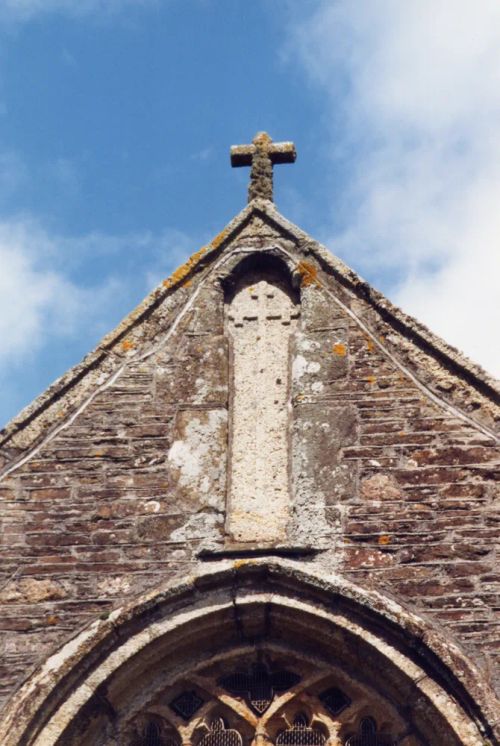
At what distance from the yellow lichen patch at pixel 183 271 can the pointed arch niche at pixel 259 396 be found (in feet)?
0.74

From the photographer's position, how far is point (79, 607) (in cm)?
753

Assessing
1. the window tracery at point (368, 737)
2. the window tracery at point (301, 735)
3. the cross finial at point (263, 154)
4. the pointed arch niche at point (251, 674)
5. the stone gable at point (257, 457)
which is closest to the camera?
the pointed arch niche at point (251, 674)

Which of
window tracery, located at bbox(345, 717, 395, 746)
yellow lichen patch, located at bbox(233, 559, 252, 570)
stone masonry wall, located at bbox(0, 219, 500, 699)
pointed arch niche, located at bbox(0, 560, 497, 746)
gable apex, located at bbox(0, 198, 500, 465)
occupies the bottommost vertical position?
window tracery, located at bbox(345, 717, 395, 746)

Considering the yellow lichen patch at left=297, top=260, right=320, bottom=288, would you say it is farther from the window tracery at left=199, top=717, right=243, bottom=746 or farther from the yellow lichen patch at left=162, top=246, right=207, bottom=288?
the window tracery at left=199, top=717, right=243, bottom=746

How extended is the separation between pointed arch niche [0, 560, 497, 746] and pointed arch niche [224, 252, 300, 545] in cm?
35

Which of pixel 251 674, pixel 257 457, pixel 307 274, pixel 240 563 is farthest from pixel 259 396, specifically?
pixel 251 674

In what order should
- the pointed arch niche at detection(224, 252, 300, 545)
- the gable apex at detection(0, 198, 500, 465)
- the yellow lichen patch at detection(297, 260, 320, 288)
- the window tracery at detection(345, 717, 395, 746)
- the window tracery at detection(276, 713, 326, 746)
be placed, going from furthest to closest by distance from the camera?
the yellow lichen patch at detection(297, 260, 320, 288), the gable apex at detection(0, 198, 500, 465), the pointed arch niche at detection(224, 252, 300, 545), the window tracery at detection(276, 713, 326, 746), the window tracery at detection(345, 717, 395, 746)

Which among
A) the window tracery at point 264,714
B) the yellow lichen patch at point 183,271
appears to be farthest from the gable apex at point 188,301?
the window tracery at point 264,714

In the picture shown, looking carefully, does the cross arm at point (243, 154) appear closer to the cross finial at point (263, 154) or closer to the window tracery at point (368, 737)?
the cross finial at point (263, 154)

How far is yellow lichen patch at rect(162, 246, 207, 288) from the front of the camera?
8.73m

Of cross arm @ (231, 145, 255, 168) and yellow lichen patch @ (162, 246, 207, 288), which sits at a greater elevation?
cross arm @ (231, 145, 255, 168)

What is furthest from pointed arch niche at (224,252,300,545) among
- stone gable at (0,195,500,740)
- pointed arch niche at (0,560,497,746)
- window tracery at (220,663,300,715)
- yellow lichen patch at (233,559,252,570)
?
window tracery at (220,663,300,715)

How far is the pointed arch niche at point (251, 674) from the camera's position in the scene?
7191 millimetres

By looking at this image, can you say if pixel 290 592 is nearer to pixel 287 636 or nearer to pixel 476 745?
pixel 287 636
